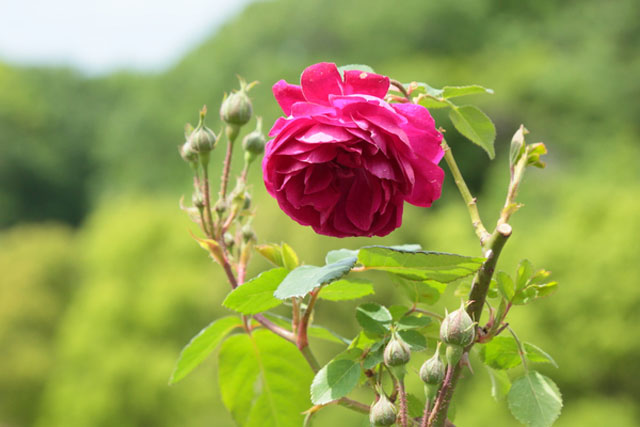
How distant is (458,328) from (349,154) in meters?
0.13

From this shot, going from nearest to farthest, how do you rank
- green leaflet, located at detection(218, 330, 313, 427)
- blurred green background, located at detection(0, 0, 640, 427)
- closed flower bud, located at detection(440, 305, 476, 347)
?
closed flower bud, located at detection(440, 305, 476, 347) < green leaflet, located at detection(218, 330, 313, 427) < blurred green background, located at detection(0, 0, 640, 427)

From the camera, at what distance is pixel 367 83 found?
18.4 inches

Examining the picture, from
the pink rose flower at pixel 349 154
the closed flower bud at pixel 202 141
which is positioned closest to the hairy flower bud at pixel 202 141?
the closed flower bud at pixel 202 141

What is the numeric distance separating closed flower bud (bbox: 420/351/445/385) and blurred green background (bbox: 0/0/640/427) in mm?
300

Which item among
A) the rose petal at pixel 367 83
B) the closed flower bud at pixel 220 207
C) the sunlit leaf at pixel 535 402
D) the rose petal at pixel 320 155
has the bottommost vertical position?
the sunlit leaf at pixel 535 402

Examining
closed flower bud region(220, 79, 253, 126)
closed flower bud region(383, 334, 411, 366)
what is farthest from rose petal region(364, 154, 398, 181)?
closed flower bud region(220, 79, 253, 126)

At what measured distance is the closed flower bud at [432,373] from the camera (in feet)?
1.44

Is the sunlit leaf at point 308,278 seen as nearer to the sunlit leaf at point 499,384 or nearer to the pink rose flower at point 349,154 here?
the pink rose flower at point 349,154

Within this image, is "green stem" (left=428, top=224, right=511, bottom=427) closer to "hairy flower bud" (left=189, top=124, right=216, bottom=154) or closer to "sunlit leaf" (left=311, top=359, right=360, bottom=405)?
"sunlit leaf" (left=311, top=359, right=360, bottom=405)

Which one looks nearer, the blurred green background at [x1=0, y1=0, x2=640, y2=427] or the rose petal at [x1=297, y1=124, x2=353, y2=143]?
the rose petal at [x1=297, y1=124, x2=353, y2=143]

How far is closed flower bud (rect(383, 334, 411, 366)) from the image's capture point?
1.48 ft

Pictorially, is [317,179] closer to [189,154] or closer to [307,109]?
[307,109]

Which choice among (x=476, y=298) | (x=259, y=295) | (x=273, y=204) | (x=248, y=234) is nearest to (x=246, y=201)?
(x=248, y=234)

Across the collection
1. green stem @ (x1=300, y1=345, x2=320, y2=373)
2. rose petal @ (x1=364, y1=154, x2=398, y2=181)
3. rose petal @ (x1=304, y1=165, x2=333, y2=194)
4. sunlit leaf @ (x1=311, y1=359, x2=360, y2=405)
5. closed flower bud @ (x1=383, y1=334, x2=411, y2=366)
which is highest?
rose petal @ (x1=364, y1=154, x2=398, y2=181)
